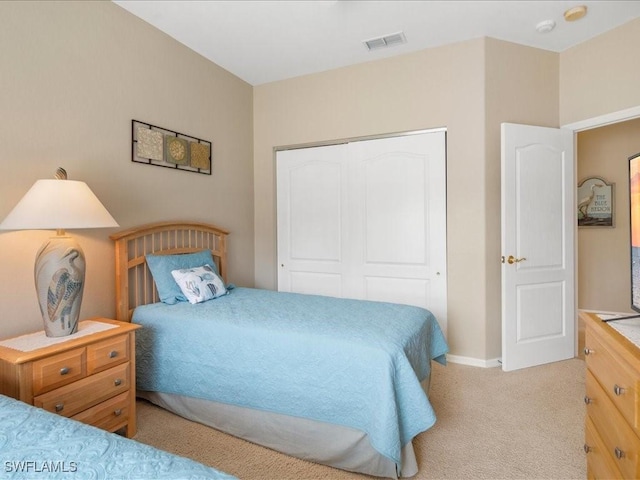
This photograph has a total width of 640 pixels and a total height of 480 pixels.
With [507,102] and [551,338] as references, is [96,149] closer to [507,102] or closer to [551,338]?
[507,102]

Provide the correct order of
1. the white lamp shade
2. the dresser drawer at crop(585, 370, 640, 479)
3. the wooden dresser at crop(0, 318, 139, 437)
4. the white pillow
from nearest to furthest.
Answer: the dresser drawer at crop(585, 370, 640, 479)
the wooden dresser at crop(0, 318, 139, 437)
the white lamp shade
the white pillow

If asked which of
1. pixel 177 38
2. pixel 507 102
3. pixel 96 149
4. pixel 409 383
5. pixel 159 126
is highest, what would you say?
pixel 177 38

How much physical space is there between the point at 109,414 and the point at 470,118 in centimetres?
336

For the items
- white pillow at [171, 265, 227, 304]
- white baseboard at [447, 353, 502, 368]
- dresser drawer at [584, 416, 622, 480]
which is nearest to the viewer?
dresser drawer at [584, 416, 622, 480]

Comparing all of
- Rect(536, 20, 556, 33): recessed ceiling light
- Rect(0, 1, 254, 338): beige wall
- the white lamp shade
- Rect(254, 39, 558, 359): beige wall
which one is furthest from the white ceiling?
the white lamp shade

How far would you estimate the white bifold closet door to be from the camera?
10.7ft

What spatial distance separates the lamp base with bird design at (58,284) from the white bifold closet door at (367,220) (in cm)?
226

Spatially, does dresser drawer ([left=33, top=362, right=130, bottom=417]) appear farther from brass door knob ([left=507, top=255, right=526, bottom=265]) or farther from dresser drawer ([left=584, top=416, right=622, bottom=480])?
brass door knob ([left=507, top=255, right=526, bottom=265])

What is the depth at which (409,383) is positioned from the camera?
65.6 inches

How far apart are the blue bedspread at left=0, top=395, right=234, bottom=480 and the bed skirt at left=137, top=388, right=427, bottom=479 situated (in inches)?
41.9

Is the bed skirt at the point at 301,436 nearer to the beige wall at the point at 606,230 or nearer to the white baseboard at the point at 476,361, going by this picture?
the white baseboard at the point at 476,361

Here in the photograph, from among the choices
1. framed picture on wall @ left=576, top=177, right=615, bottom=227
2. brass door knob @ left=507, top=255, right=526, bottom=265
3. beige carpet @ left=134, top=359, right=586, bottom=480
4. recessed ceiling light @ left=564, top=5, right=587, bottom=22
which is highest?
recessed ceiling light @ left=564, top=5, right=587, bottom=22

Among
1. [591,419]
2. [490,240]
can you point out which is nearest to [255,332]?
[591,419]

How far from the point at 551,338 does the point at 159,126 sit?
3.80 meters
